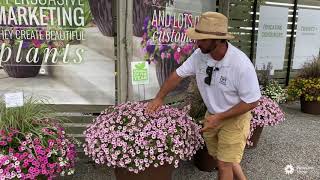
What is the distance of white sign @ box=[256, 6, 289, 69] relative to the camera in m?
8.02

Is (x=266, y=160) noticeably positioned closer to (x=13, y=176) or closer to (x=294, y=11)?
(x=13, y=176)

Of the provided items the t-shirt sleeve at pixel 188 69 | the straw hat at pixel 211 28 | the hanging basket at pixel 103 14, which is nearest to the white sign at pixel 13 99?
the hanging basket at pixel 103 14

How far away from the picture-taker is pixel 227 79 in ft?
9.86

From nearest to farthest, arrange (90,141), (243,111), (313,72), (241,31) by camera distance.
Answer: (243,111) < (90,141) < (313,72) < (241,31)

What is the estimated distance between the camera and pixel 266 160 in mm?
4754

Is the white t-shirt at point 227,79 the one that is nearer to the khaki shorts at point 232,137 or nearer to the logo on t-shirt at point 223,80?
the logo on t-shirt at point 223,80

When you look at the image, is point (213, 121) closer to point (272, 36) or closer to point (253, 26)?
point (253, 26)

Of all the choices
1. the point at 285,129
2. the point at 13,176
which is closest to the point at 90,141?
the point at 13,176

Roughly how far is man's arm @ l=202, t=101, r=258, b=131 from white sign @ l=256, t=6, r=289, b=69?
5.40m

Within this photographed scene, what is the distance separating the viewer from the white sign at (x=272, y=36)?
316 inches

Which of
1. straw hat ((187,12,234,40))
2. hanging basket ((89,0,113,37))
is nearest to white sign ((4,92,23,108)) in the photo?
hanging basket ((89,0,113,37))

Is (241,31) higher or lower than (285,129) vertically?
higher

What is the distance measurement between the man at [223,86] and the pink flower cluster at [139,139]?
216 mm

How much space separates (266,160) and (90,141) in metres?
2.36
